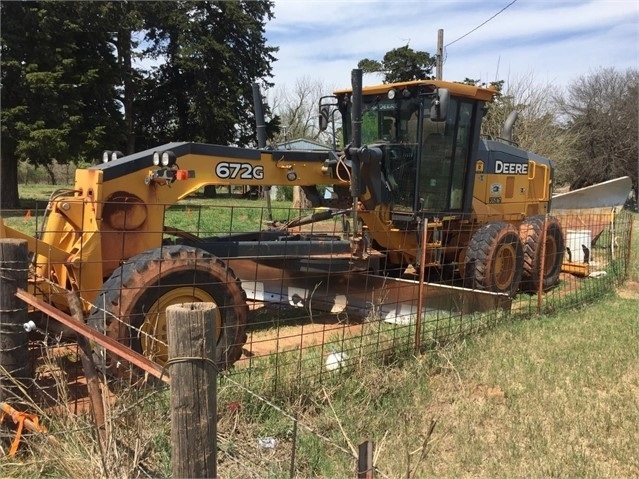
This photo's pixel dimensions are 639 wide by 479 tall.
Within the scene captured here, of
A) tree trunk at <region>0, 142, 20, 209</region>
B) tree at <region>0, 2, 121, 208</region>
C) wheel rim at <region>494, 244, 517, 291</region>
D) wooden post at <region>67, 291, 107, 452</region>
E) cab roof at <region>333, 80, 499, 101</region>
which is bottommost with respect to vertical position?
wooden post at <region>67, 291, 107, 452</region>

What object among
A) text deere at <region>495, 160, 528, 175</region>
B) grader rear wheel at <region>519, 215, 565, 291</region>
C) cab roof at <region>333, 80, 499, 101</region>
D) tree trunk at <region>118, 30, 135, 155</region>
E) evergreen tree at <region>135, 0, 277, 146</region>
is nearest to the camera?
cab roof at <region>333, 80, 499, 101</region>

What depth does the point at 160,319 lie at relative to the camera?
4695 mm

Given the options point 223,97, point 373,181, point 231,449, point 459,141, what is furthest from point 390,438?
point 223,97

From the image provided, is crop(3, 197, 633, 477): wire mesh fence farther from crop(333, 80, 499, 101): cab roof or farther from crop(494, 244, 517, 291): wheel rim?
crop(333, 80, 499, 101): cab roof

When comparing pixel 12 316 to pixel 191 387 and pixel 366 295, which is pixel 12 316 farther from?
pixel 366 295

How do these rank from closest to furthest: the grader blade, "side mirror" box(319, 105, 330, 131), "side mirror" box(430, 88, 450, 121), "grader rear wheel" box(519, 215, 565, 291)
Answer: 1. the grader blade
2. "side mirror" box(430, 88, 450, 121)
3. "side mirror" box(319, 105, 330, 131)
4. "grader rear wheel" box(519, 215, 565, 291)

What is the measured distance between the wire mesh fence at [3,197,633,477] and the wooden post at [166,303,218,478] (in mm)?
753

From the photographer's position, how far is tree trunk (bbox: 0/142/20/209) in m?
21.9

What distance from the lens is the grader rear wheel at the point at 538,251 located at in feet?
28.6

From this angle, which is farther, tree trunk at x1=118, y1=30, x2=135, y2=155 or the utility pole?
tree trunk at x1=118, y1=30, x2=135, y2=155

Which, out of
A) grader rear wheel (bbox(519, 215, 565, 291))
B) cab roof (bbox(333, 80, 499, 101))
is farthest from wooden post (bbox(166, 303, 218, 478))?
grader rear wheel (bbox(519, 215, 565, 291))

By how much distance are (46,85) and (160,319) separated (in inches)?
771

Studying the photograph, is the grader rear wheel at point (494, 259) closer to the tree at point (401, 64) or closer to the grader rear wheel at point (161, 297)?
the grader rear wheel at point (161, 297)

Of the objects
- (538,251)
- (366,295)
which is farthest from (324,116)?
(538,251)
